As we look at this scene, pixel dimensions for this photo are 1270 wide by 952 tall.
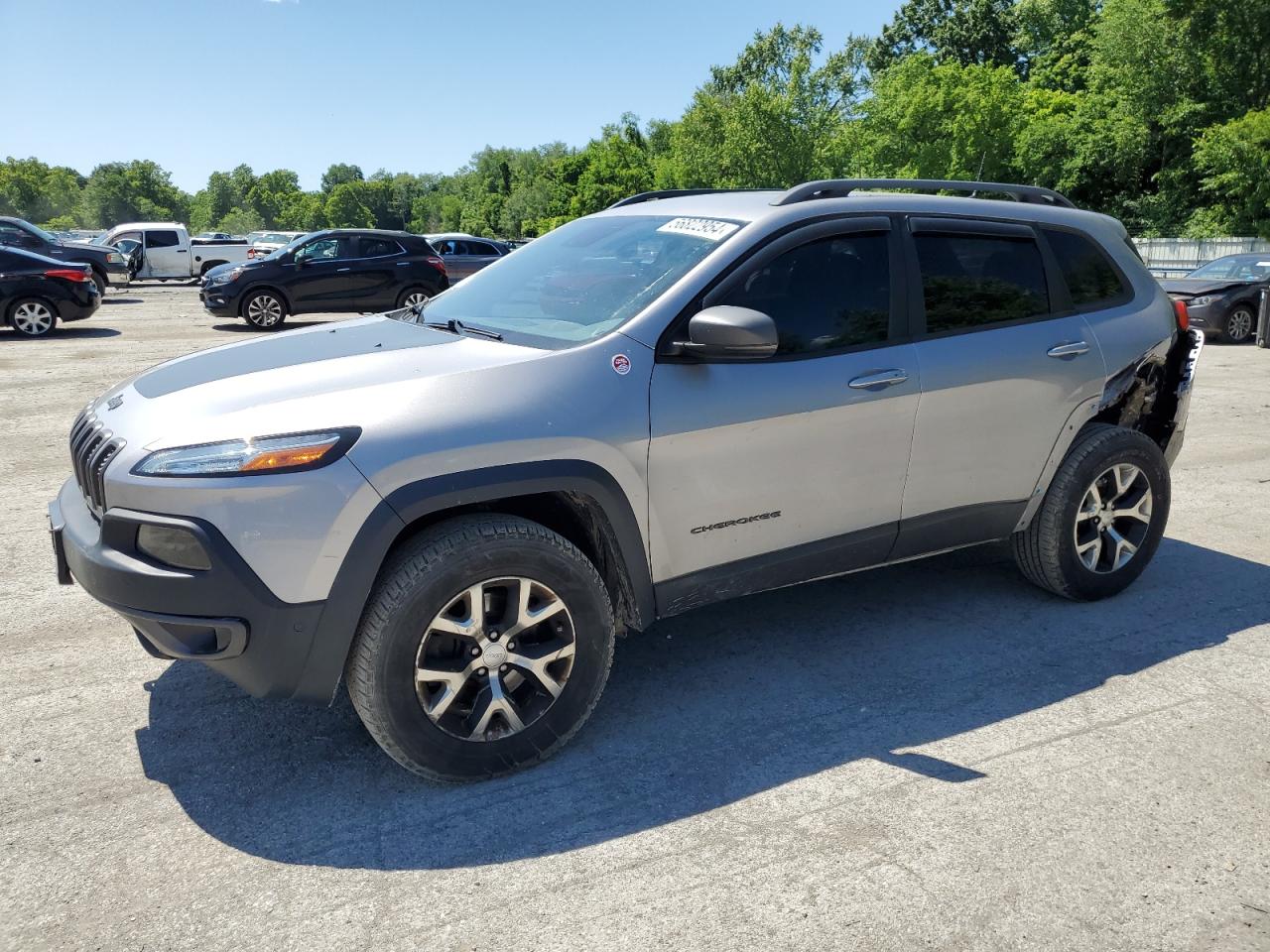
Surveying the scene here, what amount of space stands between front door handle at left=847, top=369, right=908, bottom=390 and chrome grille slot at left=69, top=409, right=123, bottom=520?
2.49 metres

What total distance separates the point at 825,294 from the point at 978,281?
2.80ft

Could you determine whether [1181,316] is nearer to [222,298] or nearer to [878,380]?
[878,380]

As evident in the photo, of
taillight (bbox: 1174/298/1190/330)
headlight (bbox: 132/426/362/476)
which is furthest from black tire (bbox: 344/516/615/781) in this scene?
taillight (bbox: 1174/298/1190/330)

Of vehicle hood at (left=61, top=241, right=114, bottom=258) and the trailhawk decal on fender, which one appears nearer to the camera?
the trailhawk decal on fender

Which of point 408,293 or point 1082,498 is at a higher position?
point 1082,498

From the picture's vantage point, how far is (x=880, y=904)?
2.67 metres

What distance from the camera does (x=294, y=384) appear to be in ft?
10.6

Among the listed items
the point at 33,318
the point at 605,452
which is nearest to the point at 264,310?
the point at 33,318

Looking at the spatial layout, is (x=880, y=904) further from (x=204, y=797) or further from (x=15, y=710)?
(x=15, y=710)

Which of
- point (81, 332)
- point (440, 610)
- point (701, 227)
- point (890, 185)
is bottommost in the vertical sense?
point (81, 332)

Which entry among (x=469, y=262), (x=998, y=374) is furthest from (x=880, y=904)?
(x=469, y=262)

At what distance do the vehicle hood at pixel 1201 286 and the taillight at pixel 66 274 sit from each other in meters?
16.7

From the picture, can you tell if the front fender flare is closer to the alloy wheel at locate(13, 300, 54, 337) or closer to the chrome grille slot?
the chrome grille slot

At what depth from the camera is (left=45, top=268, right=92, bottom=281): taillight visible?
15.5 m
